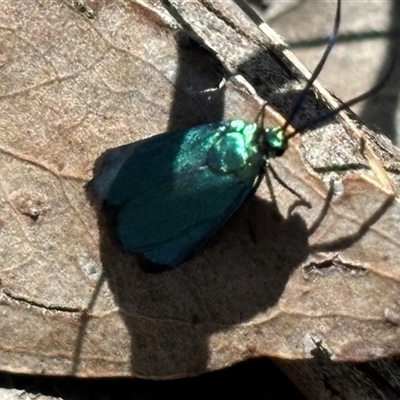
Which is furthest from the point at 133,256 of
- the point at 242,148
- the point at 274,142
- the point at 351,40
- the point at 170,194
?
the point at 351,40

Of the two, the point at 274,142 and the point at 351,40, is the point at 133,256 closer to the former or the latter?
the point at 274,142

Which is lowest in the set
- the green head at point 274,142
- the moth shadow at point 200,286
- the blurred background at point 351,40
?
the moth shadow at point 200,286

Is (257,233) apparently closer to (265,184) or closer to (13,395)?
(265,184)

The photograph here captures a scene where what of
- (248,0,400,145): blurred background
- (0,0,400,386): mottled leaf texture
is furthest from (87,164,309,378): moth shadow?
(248,0,400,145): blurred background

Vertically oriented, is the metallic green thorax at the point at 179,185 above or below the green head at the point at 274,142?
below

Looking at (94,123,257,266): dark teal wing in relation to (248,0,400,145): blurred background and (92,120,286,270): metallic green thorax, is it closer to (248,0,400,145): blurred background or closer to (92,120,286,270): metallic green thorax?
(92,120,286,270): metallic green thorax

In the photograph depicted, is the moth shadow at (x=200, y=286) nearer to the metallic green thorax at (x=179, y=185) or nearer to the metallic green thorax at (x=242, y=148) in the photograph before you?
the metallic green thorax at (x=179, y=185)

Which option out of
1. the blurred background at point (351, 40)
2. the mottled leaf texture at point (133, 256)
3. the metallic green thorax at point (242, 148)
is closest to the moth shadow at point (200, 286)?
the mottled leaf texture at point (133, 256)
